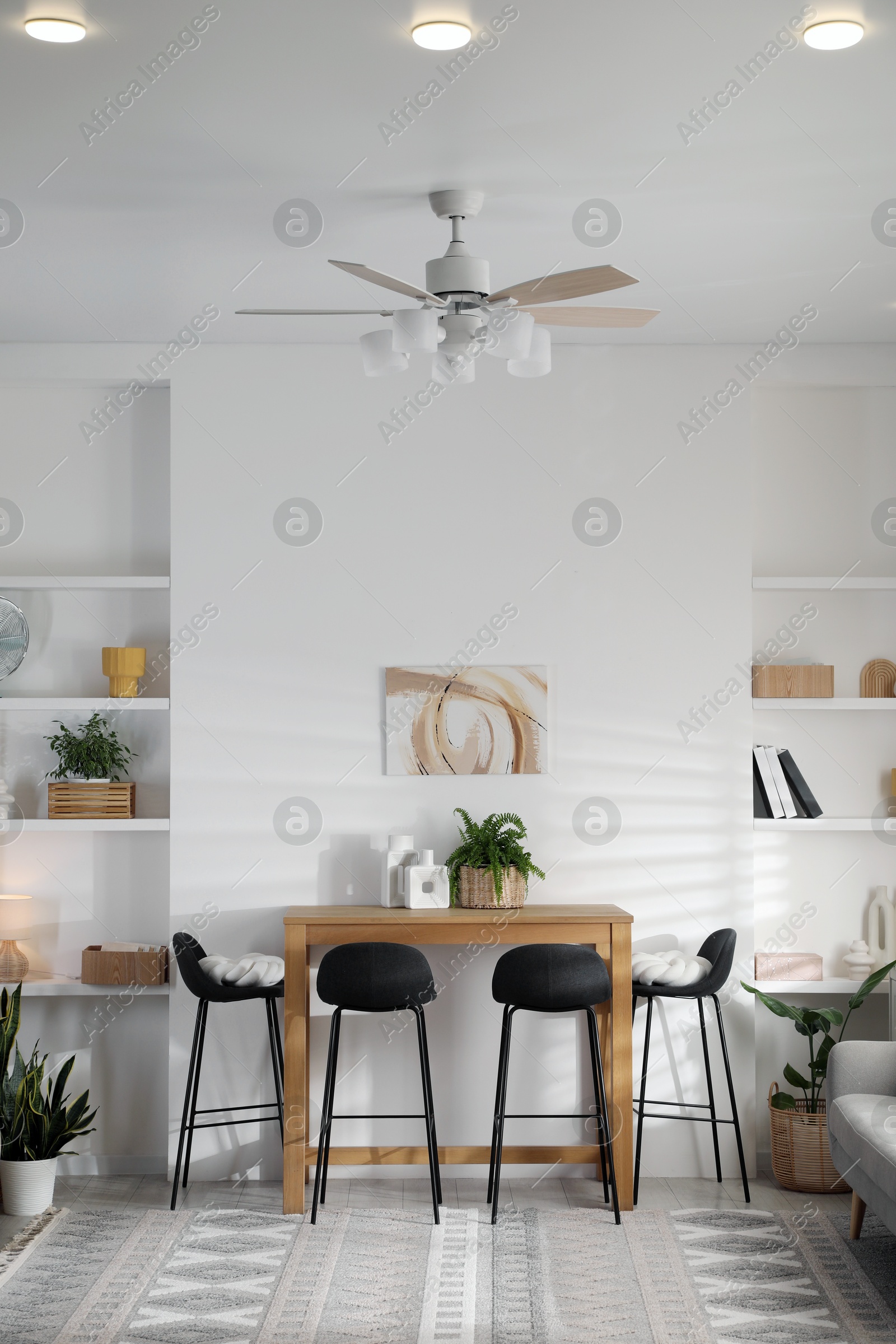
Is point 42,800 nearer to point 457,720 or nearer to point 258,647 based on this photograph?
point 258,647

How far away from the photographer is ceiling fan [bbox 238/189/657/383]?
2990mm

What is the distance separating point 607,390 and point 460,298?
59.9 inches

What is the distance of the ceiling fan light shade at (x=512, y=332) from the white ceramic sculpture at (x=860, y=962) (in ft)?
8.79

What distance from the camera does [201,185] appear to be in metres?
3.14

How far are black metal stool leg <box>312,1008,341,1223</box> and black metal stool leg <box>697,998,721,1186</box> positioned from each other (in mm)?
1295

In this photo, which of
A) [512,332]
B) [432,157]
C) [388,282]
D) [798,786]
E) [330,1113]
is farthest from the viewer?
[798,786]

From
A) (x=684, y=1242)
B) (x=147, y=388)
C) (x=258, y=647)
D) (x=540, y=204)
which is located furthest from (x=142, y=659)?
(x=684, y=1242)

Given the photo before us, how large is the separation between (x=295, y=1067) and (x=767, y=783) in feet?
6.63

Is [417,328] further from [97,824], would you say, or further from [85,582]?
[97,824]

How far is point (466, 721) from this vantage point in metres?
4.46

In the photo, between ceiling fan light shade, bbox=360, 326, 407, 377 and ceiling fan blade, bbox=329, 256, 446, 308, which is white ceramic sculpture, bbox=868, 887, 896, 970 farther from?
ceiling fan blade, bbox=329, 256, 446, 308

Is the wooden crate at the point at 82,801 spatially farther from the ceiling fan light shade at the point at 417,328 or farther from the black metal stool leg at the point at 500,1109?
the ceiling fan light shade at the point at 417,328

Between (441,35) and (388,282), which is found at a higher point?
(441,35)

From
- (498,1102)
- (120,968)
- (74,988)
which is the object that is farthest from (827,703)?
(74,988)
